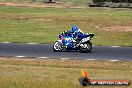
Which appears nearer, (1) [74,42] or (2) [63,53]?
(2) [63,53]

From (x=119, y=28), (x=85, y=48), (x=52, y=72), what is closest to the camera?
(x=52, y=72)

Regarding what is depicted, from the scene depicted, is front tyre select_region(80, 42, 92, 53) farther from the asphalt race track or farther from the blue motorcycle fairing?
the blue motorcycle fairing

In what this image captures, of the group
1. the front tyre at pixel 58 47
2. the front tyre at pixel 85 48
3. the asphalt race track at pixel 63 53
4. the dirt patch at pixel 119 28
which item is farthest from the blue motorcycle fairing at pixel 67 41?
the dirt patch at pixel 119 28

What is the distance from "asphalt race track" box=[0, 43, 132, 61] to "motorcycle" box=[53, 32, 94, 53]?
0.46m

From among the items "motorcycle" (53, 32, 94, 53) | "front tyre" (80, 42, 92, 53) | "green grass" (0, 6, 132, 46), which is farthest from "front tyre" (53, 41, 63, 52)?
"green grass" (0, 6, 132, 46)

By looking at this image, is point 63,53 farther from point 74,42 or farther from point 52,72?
point 52,72

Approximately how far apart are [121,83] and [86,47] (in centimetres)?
1226

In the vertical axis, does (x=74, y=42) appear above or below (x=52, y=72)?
below

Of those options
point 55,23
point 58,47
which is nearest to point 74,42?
point 58,47

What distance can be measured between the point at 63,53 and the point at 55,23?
56.7ft

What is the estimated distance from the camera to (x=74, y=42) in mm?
27656

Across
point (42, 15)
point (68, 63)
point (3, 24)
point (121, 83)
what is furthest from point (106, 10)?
point (121, 83)

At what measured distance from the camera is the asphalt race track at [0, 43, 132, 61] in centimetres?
2578

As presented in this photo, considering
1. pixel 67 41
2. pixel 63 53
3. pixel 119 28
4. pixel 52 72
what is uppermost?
pixel 52 72
